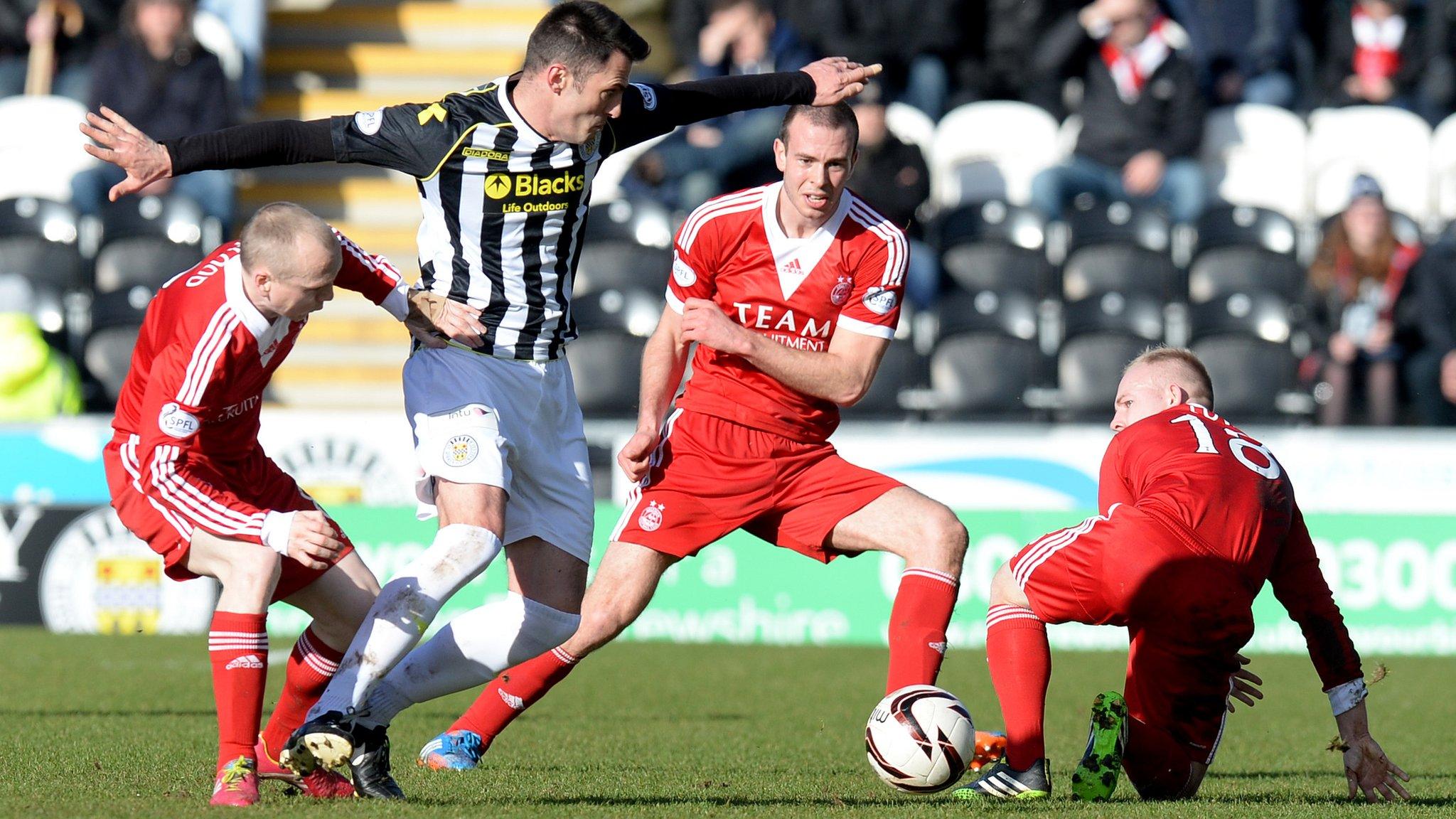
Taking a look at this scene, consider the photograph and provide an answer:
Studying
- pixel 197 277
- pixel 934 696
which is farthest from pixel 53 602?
pixel 934 696

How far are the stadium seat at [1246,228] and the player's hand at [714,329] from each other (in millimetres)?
8209

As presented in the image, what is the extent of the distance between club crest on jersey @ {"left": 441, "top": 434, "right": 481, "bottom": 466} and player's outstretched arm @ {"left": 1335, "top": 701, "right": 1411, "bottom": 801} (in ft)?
8.46

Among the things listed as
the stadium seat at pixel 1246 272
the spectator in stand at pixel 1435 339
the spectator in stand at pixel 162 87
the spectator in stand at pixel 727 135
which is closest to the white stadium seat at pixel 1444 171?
the spectator in stand at pixel 1435 339

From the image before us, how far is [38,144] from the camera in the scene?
45.0 ft

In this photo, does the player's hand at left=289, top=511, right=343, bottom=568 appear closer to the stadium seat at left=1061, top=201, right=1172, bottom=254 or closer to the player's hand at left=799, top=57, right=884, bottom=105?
the player's hand at left=799, top=57, right=884, bottom=105

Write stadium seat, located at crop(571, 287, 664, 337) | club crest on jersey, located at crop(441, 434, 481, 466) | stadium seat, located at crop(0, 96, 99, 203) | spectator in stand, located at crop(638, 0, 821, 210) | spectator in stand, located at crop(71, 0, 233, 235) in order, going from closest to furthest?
club crest on jersey, located at crop(441, 434, 481, 466) < stadium seat, located at crop(571, 287, 664, 337) < spectator in stand, located at crop(71, 0, 233, 235) < spectator in stand, located at crop(638, 0, 821, 210) < stadium seat, located at crop(0, 96, 99, 203)

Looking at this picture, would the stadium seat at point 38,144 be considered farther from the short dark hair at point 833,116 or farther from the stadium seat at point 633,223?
the short dark hair at point 833,116

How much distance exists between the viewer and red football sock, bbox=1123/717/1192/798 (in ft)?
17.6

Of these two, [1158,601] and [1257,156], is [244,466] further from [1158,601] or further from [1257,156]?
[1257,156]

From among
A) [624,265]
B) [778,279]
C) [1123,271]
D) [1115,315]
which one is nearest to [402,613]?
[778,279]

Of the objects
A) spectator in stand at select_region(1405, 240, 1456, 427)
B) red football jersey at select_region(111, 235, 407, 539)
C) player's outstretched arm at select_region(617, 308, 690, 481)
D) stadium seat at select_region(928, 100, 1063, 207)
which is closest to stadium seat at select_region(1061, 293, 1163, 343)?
spectator in stand at select_region(1405, 240, 1456, 427)

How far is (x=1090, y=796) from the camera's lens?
5152 mm

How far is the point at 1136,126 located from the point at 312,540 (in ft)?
32.9

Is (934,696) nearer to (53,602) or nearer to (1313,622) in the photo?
(1313,622)
